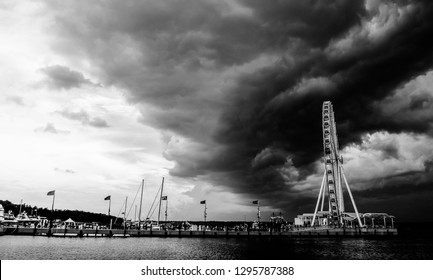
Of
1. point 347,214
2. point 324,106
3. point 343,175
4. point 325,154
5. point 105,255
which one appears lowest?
point 105,255

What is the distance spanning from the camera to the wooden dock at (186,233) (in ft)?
285

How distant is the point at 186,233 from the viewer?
93250 millimetres

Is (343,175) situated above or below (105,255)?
above

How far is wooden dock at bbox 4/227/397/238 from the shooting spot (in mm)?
86812
